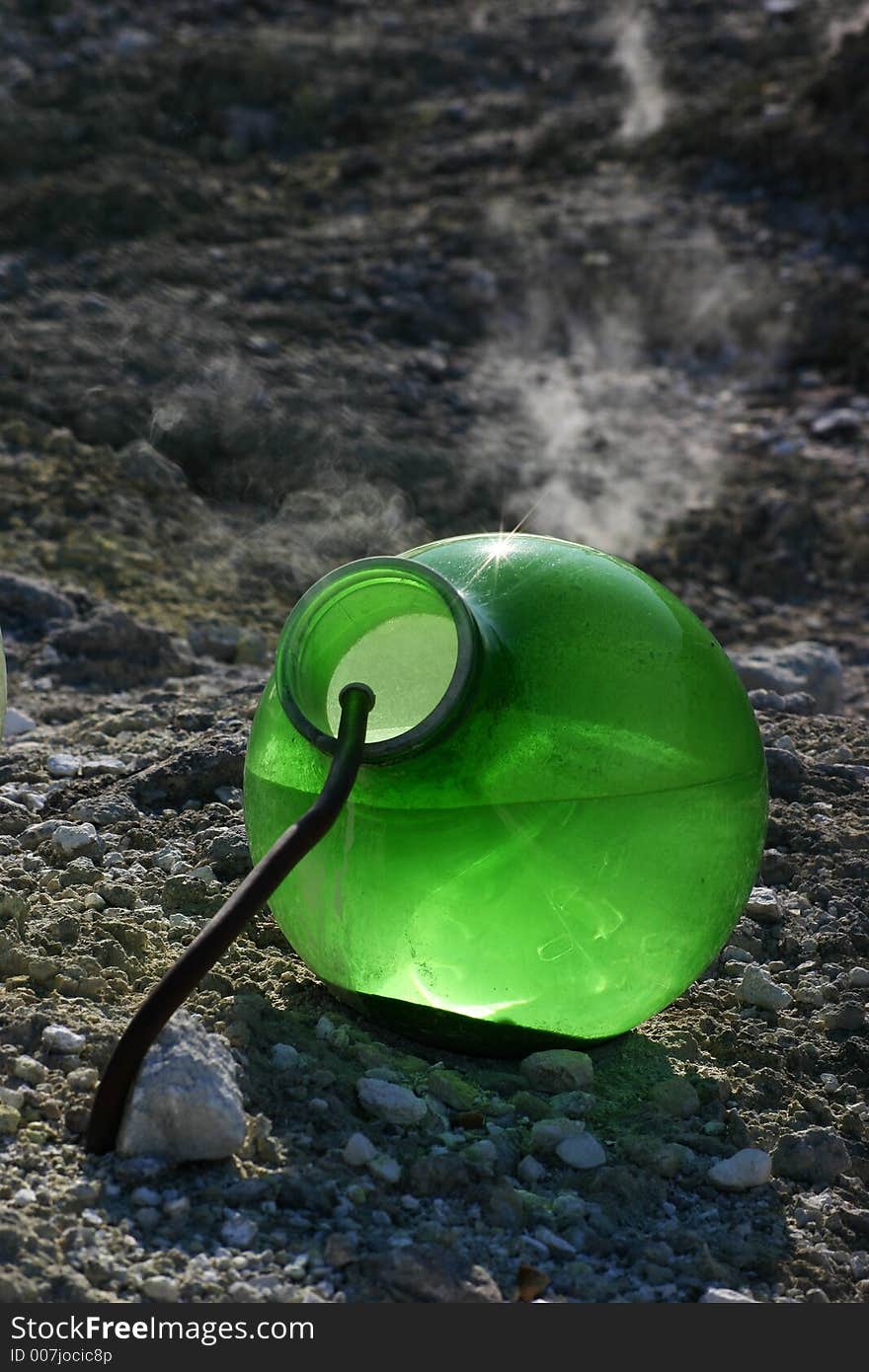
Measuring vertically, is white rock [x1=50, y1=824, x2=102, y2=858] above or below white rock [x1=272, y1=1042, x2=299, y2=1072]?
below

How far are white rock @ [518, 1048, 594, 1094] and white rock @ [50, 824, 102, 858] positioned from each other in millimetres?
1081

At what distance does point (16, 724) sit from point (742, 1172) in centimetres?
247

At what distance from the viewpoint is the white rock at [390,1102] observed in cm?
246

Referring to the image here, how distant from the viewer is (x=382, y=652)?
8.75ft

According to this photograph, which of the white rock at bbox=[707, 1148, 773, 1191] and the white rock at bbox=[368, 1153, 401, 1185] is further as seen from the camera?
the white rock at bbox=[707, 1148, 773, 1191]

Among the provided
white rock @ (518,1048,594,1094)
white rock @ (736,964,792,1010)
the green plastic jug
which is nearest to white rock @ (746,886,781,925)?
white rock @ (736,964,792,1010)

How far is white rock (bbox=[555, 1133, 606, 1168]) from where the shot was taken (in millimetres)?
2451

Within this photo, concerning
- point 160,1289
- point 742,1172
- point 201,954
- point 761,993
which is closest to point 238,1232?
point 160,1289

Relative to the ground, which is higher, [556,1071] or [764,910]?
[556,1071]

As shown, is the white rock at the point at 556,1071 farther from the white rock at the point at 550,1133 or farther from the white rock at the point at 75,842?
the white rock at the point at 75,842

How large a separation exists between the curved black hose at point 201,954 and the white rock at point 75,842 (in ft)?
3.31

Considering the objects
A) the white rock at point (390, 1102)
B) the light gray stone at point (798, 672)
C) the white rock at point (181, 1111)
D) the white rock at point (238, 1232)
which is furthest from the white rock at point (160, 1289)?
the light gray stone at point (798, 672)

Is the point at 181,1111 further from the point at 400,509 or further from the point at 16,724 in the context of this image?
the point at 400,509

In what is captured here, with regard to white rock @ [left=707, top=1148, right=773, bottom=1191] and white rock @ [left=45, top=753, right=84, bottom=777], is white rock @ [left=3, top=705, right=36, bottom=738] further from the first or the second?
white rock @ [left=707, top=1148, right=773, bottom=1191]
